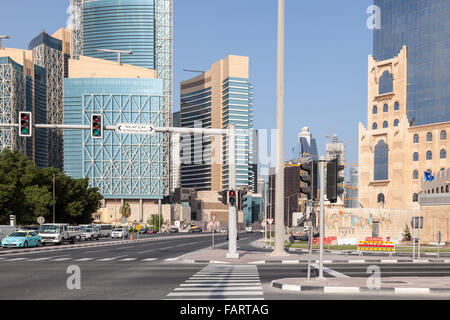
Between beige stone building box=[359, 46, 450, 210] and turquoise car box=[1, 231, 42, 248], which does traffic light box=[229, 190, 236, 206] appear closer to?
turquoise car box=[1, 231, 42, 248]

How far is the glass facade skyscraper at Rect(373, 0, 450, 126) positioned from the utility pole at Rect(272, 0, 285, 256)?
70.5m

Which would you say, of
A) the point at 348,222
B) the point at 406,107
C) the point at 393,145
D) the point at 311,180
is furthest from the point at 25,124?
the point at 406,107

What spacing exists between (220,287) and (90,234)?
63.4 metres

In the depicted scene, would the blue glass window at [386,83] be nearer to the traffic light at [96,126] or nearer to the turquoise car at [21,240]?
the turquoise car at [21,240]

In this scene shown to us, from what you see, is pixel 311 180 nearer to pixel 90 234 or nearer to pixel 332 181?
pixel 332 181

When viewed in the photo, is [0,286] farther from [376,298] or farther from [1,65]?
[1,65]

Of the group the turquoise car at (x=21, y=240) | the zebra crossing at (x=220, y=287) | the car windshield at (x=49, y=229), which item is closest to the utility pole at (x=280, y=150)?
the zebra crossing at (x=220, y=287)

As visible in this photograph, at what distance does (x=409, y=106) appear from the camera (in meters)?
99.8

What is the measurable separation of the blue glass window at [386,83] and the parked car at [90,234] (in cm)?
5657

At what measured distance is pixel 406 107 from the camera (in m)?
99.4

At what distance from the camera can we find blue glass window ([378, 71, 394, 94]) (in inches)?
3964

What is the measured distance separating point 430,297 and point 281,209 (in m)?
18.8

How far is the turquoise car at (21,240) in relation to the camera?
46.7 meters
